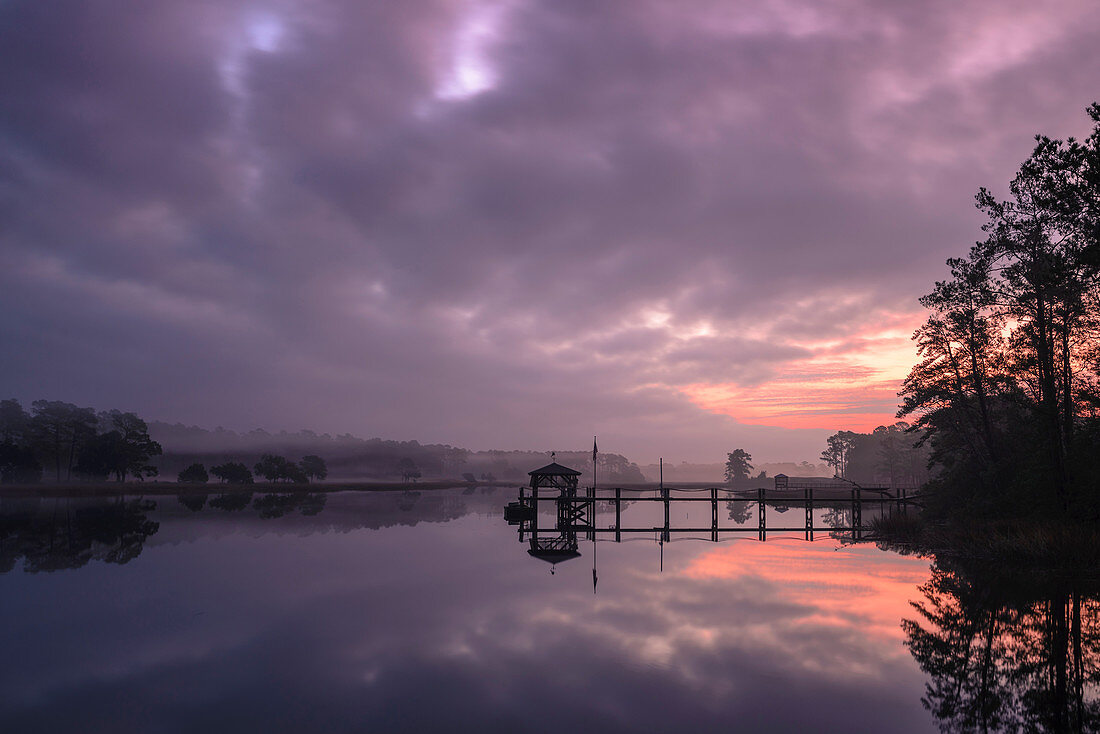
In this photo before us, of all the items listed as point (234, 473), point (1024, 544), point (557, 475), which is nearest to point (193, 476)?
point (234, 473)

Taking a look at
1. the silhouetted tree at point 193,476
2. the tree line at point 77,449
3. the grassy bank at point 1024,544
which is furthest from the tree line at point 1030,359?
the silhouetted tree at point 193,476

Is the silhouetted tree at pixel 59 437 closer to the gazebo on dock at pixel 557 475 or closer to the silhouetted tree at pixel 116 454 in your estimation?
the silhouetted tree at pixel 116 454

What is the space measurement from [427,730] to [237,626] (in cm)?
954

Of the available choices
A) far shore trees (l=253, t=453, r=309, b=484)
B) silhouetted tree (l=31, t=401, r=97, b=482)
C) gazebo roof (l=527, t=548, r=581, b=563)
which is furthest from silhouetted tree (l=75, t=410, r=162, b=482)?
gazebo roof (l=527, t=548, r=581, b=563)

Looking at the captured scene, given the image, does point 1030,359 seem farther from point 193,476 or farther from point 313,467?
point 313,467

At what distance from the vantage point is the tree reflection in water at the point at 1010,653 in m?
9.58

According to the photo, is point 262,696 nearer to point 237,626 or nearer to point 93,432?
point 237,626

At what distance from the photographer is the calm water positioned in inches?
393

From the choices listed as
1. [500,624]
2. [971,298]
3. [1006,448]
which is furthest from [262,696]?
[1006,448]

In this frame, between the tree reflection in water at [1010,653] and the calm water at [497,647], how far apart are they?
0.08 metres

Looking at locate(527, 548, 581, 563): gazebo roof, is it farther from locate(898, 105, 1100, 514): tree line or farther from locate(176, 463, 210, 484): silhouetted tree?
locate(176, 463, 210, 484): silhouetted tree

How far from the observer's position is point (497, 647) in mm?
13852

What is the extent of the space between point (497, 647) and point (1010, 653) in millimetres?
10235

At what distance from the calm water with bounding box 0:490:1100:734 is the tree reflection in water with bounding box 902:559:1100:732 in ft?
0.27
